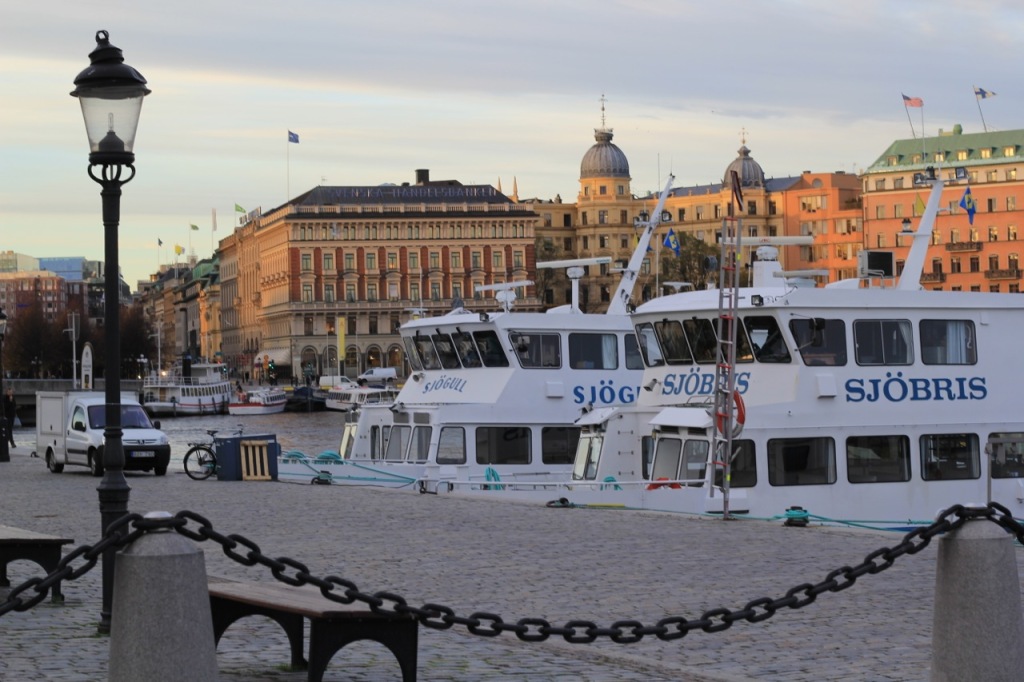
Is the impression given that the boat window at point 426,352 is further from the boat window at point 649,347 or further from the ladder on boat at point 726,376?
the ladder on boat at point 726,376

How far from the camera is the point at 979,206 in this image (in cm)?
15475

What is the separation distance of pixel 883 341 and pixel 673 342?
3069mm

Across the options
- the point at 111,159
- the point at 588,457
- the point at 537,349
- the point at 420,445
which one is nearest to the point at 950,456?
the point at 588,457

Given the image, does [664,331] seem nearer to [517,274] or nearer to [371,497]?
[371,497]

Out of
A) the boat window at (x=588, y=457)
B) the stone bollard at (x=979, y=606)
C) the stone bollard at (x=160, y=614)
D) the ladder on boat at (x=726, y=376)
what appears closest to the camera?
the stone bollard at (x=160, y=614)

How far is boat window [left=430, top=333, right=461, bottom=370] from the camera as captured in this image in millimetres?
33656

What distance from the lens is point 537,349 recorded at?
32844 millimetres

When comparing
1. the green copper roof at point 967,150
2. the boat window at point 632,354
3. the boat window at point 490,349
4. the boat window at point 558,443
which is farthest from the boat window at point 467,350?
the green copper roof at point 967,150

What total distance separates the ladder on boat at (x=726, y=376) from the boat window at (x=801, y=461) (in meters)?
0.82

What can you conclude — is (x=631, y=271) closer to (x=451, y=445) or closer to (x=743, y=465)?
(x=451, y=445)

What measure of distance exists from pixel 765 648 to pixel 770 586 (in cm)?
303

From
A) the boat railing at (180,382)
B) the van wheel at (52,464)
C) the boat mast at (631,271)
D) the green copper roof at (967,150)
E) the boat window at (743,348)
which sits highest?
the green copper roof at (967,150)

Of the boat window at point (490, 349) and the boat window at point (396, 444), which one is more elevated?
the boat window at point (490, 349)

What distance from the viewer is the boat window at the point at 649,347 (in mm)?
27406
